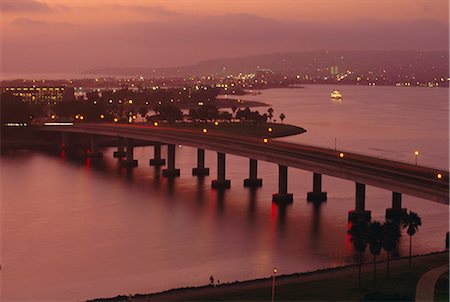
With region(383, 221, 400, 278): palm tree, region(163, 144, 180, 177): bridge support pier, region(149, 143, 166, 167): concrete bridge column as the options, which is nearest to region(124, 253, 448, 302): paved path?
region(383, 221, 400, 278): palm tree

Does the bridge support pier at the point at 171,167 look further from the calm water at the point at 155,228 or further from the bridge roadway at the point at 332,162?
the calm water at the point at 155,228

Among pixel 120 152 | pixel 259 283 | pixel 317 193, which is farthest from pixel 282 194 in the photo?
pixel 120 152

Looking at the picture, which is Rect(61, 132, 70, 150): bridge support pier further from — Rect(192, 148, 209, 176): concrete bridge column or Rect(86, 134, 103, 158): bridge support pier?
Rect(192, 148, 209, 176): concrete bridge column

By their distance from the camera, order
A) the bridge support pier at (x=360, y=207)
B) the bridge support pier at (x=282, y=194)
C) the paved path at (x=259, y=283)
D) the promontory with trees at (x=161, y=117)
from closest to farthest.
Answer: the paved path at (x=259, y=283)
the bridge support pier at (x=360, y=207)
the bridge support pier at (x=282, y=194)
the promontory with trees at (x=161, y=117)

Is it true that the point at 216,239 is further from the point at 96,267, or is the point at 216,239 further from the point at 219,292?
the point at 219,292

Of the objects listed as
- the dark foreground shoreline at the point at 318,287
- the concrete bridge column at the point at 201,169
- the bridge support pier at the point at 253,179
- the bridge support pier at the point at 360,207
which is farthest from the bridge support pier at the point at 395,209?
the concrete bridge column at the point at 201,169

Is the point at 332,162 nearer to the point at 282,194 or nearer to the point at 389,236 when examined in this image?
the point at 282,194
